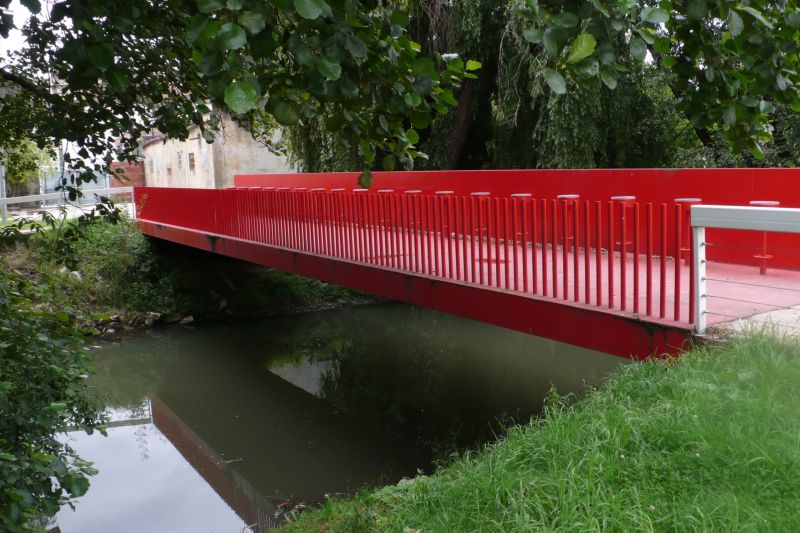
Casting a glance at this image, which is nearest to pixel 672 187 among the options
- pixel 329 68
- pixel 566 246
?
pixel 566 246

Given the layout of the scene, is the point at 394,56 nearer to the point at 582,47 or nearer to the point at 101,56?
the point at 582,47

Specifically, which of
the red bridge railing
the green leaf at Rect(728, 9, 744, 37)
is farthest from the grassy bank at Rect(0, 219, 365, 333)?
the green leaf at Rect(728, 9, 744, 37)

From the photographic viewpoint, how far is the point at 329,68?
75.5 inches

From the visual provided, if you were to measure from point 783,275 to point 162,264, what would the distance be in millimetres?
12685

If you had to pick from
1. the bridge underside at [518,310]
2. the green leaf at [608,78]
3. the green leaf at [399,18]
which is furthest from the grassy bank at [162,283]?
the green leaf at [608,78]

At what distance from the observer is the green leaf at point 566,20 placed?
202 cm

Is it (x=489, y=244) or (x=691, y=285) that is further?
(x=489, y=244)

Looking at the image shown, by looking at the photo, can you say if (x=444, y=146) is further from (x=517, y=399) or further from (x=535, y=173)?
(x=517, y=399)

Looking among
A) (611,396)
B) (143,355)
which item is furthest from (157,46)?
(143,355)

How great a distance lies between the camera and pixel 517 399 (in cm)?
984

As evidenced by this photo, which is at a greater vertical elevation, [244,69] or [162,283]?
[244,69]

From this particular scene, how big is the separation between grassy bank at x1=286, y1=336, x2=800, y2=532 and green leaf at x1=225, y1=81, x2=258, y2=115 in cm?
222

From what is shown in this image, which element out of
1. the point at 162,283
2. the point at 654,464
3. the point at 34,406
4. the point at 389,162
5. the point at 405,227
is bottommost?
the point at 162,283

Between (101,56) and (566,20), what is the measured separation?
4.46 feet
